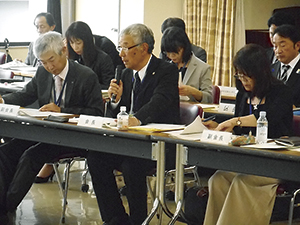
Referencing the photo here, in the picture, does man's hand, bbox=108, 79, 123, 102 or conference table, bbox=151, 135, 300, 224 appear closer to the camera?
conference table, bbox=151, 135, 300, 224

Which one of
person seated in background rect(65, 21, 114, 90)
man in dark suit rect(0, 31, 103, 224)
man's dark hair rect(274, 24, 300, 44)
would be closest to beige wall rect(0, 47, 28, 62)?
person seated in background rect(65, 21, 114, 90)

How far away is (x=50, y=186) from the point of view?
4785 millimetres

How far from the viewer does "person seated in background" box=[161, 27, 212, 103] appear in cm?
495

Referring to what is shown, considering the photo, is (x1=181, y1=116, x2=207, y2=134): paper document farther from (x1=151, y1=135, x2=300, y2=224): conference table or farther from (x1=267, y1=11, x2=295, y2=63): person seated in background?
(x1=267, y1=11, x2=295, y2=63): person seated in background

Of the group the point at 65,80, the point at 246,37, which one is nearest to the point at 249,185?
the point at 65,80

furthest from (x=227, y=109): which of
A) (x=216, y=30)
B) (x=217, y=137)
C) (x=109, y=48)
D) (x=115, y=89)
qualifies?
(x=216, y=30)

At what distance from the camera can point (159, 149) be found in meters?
Answer: 3.16

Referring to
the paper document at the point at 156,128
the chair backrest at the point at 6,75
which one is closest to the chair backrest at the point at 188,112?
the paper document at the point at 156,128

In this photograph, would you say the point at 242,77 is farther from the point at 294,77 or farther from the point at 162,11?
the point at 162,11

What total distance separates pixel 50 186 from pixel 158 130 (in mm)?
1766

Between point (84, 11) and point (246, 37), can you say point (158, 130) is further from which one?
point (84, 11)

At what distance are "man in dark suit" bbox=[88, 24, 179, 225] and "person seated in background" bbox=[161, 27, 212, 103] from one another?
1016mm

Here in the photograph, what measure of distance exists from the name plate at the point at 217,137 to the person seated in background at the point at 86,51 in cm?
288

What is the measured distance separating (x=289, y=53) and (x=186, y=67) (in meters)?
0.89
